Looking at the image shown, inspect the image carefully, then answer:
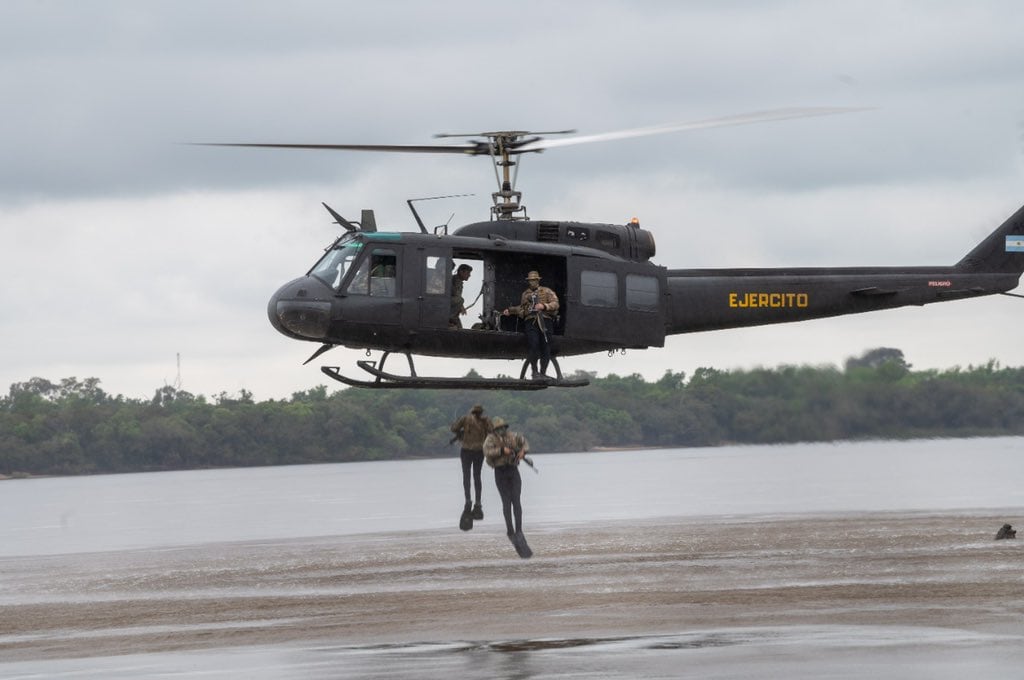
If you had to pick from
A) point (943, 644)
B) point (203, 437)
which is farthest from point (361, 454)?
point (943, 644)

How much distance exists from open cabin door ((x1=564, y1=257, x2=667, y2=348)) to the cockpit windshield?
318 cm

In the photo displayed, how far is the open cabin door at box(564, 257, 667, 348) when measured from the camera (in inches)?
1033

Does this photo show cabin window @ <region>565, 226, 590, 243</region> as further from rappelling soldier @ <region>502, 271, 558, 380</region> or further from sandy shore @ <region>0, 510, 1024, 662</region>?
sandy shore @ <region>0, 510, 1024, 662</region>

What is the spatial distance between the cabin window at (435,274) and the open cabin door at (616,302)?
189cm

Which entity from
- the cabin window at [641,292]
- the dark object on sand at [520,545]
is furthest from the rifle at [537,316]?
the dark object on sand at [520,545]

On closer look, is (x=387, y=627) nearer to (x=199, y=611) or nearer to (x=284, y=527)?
(x=199, y=611)

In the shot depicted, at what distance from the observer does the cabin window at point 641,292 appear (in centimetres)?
2670

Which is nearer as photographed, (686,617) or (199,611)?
(686,617)

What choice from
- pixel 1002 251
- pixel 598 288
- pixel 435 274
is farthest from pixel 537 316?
pixel 1002 251

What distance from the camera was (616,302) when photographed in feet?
87.1

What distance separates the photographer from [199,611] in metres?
20.1

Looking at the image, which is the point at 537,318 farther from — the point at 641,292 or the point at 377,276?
the point at 377,276

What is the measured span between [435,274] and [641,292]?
331cm

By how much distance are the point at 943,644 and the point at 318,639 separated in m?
5.77
